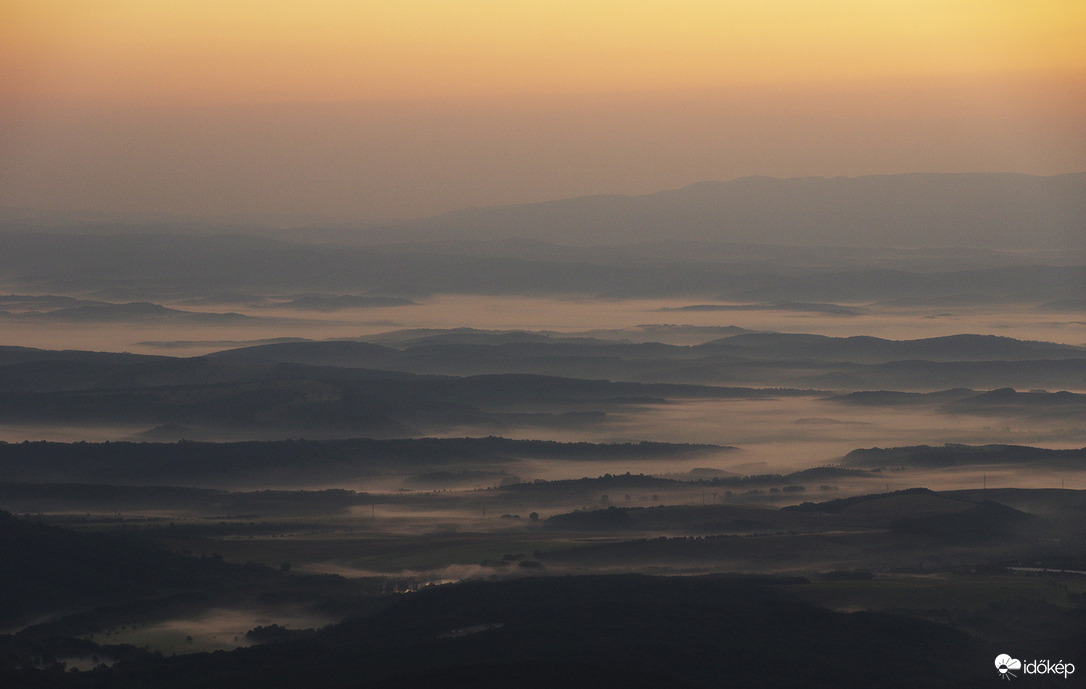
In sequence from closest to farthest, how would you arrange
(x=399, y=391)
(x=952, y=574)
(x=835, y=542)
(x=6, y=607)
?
1. (x=6, y=607)
2. (x=952, y=574)
3. (x=835, y=542)
4. (x=399, y=391)

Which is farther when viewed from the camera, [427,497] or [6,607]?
[427,497]

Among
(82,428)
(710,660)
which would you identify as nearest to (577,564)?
(710,660)

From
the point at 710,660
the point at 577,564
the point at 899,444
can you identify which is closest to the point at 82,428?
the point at 899,444

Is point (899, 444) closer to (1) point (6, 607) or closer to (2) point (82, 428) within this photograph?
(2) point (82, 428)

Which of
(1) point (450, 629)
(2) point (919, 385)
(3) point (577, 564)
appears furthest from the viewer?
(2) point (919, 385)

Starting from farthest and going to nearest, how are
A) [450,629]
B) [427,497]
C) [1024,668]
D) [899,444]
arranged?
[899,444]
[427,497]
[450,629]
[1024,668]

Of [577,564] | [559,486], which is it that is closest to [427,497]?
[559,486]

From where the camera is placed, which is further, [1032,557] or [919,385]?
[919,385]

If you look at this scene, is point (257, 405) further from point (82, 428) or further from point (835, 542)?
point (835, 542)

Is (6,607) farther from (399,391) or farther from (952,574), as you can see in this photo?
(399,391)

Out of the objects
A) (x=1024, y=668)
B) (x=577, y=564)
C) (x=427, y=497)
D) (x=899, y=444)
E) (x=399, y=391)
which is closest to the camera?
(x=1024, y=668)
